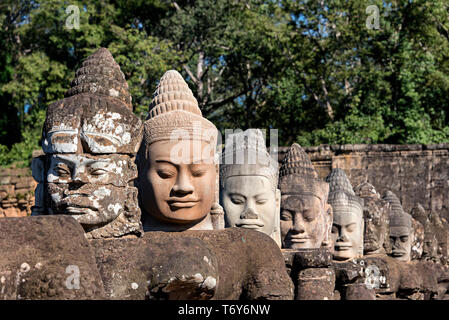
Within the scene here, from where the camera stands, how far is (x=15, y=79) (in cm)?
2325

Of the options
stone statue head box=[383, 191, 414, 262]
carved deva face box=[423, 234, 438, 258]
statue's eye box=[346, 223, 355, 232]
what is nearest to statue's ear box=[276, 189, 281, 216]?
statue's eye box=[346, 223, 355, 232]

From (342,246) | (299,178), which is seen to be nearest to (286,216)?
(299,178)

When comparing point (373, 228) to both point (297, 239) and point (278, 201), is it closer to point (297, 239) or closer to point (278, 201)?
point (297, 239)

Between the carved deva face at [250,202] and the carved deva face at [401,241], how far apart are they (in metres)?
3.80

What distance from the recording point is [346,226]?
28.2ft

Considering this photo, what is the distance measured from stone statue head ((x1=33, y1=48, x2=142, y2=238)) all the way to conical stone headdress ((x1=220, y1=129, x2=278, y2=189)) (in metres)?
2.28

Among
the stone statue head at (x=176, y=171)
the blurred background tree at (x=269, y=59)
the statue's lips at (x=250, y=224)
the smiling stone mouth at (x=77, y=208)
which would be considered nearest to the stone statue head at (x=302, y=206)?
the statue's lips at (x=250, y=224)

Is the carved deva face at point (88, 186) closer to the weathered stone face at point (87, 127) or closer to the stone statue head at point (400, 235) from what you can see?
the weathered stone face at point (87, 127)

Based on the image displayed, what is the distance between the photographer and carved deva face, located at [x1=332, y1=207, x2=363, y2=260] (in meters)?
8.48

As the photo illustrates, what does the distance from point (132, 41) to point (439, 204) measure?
10.2 metres

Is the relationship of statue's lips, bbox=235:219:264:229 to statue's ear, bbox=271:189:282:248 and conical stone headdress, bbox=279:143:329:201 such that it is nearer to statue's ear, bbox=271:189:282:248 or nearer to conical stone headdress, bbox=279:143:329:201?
statue's ear, bbox=271:189:282:248

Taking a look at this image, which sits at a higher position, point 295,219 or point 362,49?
point 362,49

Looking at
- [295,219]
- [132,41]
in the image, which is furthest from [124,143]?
[132,41]

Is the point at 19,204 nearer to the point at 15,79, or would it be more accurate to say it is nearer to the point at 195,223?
the point at 15,79
